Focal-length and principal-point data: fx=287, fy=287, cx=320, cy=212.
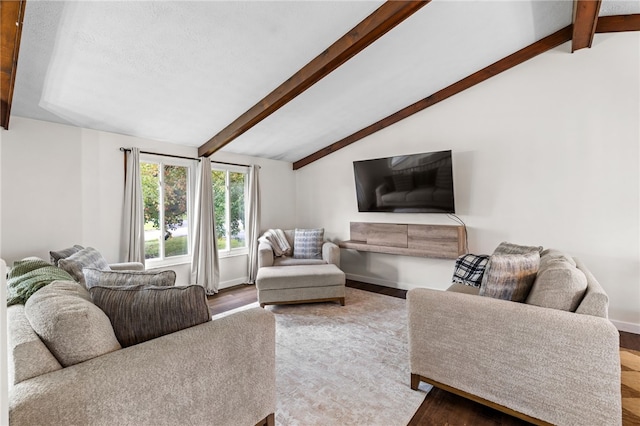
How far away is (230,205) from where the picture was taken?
4723 millimetres

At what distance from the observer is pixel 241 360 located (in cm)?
131

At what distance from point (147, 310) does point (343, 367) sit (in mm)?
1581

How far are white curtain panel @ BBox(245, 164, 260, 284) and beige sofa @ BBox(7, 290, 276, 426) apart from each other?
3.35 metres

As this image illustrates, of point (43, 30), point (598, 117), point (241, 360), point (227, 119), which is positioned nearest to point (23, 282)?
point (241, 360)

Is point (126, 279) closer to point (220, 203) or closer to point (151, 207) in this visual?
point (151, 207)

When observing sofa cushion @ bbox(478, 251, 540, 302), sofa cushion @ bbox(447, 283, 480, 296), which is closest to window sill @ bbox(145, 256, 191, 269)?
sofa cushion @ bbox(447, 283, 480, 296)

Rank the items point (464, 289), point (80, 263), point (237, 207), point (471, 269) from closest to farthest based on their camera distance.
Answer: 1. point (80, 263)
2. point (464, 289)
3. point (471, 269)
4. point (237, 207)

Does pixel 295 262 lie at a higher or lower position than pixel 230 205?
lower

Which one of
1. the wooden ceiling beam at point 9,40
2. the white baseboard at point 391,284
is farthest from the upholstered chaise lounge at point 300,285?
the wooden ceiling beam at point 9,40

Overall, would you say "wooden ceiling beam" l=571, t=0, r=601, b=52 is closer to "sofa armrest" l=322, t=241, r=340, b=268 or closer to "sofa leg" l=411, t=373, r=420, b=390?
"sofa leg" l=411, t=373, r=420, b=390

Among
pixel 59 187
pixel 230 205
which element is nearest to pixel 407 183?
pixel 230 205

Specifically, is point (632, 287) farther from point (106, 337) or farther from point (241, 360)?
point (106, 337)

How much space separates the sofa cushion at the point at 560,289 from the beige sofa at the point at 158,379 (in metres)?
1.54

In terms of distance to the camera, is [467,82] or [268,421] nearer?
[268,421]
